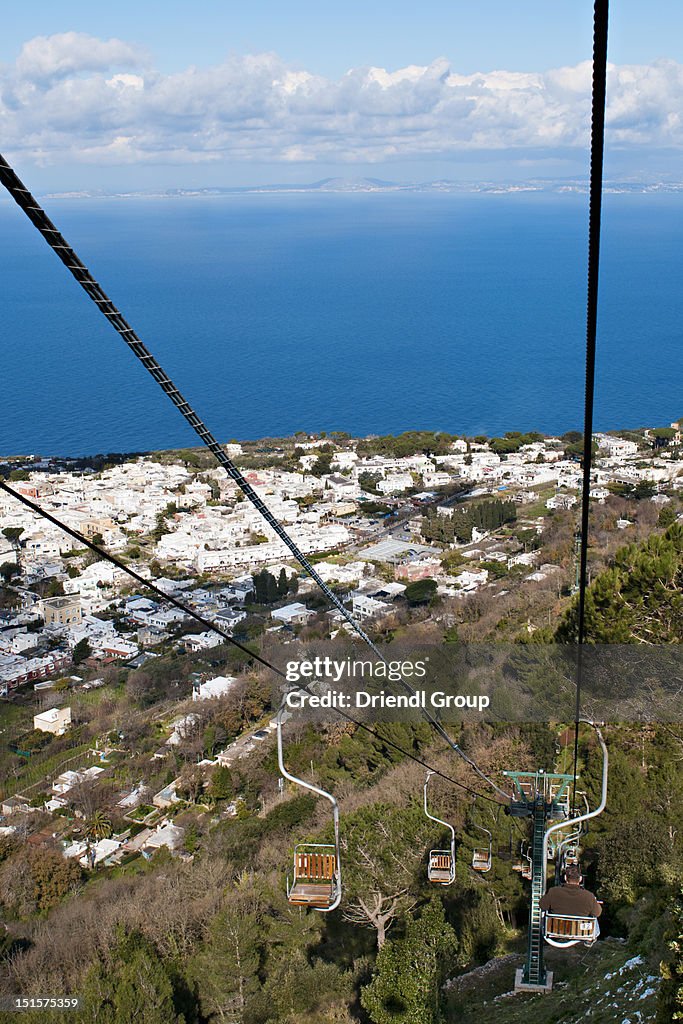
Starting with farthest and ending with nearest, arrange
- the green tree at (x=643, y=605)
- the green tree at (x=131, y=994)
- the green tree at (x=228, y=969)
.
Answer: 1. the green tree at (x=643, y=605)
2. the green tree at (x=228, y=969)
3. the green tree at (x=131, y=994)

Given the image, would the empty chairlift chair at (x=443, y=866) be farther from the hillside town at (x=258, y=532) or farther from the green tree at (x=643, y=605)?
the hillside town at (x=258, y=532)

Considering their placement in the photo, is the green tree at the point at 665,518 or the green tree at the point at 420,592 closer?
the green tree at the point at 665,518

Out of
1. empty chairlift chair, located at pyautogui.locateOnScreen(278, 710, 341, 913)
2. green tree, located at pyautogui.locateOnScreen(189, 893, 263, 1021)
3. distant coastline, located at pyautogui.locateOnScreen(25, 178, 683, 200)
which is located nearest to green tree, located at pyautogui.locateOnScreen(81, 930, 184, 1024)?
green tree, located at pyautogui.locateOnScreen(189, 893, 263, 1021)

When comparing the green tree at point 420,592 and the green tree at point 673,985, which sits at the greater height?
the green tree at point 420,592

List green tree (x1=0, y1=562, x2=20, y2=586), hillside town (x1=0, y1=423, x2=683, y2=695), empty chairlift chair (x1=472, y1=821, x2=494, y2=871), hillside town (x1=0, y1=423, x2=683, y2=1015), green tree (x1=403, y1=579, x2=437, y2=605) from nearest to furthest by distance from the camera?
empty chairlift chair (x1=472, y1=821, x2=494, y2=871) → hillside town (x1=0, y1=423, x2=683, y2=1015) → green tree (x1=403, y1=579, x2=437, y2=605) → hillside town (x1=0, y1=423, x2=683, y2=695) → green tree (x1=0, y1=562, x2=20, y2=586)

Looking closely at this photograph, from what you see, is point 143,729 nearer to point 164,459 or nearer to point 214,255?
point 164,459

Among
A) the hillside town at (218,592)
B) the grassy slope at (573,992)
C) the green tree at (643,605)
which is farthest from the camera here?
the hillside town at (218,592)

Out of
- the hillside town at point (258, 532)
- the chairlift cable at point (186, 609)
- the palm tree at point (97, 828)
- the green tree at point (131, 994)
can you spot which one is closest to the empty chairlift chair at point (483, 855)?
the chairlift cable at point (186, 609)

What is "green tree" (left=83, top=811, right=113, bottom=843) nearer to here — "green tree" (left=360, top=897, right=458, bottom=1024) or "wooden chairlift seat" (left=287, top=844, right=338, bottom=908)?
"green tree" (left=360, top=897, right=458, bottom=1024)

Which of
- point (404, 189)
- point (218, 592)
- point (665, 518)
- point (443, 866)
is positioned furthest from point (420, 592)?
point (404, 189)
